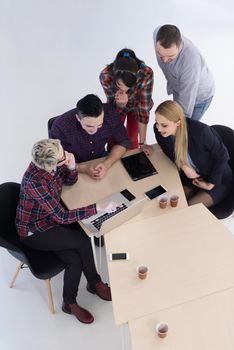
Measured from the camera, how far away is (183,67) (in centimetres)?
274

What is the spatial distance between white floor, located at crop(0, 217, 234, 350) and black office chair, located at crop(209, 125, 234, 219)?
3.31ft

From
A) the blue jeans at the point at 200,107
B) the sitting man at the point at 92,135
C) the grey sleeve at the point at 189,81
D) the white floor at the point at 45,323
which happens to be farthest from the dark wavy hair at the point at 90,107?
the white floor at the point at 45,323

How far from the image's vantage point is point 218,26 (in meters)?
5.46

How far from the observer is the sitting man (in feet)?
8.37

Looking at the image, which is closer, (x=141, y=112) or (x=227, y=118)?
(x=141, y=112)

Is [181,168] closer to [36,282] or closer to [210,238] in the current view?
[210,238]

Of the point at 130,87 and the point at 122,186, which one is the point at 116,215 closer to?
the point at 122,186

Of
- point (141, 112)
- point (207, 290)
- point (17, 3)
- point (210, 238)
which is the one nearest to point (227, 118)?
point (141, 112)

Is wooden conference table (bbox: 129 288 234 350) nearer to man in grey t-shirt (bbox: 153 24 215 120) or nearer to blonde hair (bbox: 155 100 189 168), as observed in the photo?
blonde hair (bbox: 155 100 189 168)

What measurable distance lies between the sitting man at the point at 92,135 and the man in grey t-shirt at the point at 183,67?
56cm

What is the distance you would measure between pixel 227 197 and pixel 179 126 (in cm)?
73

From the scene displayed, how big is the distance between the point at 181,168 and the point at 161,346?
4.43 ft

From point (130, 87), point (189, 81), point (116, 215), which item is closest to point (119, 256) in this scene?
point (116, 215)

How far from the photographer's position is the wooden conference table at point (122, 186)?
2.46 meters
